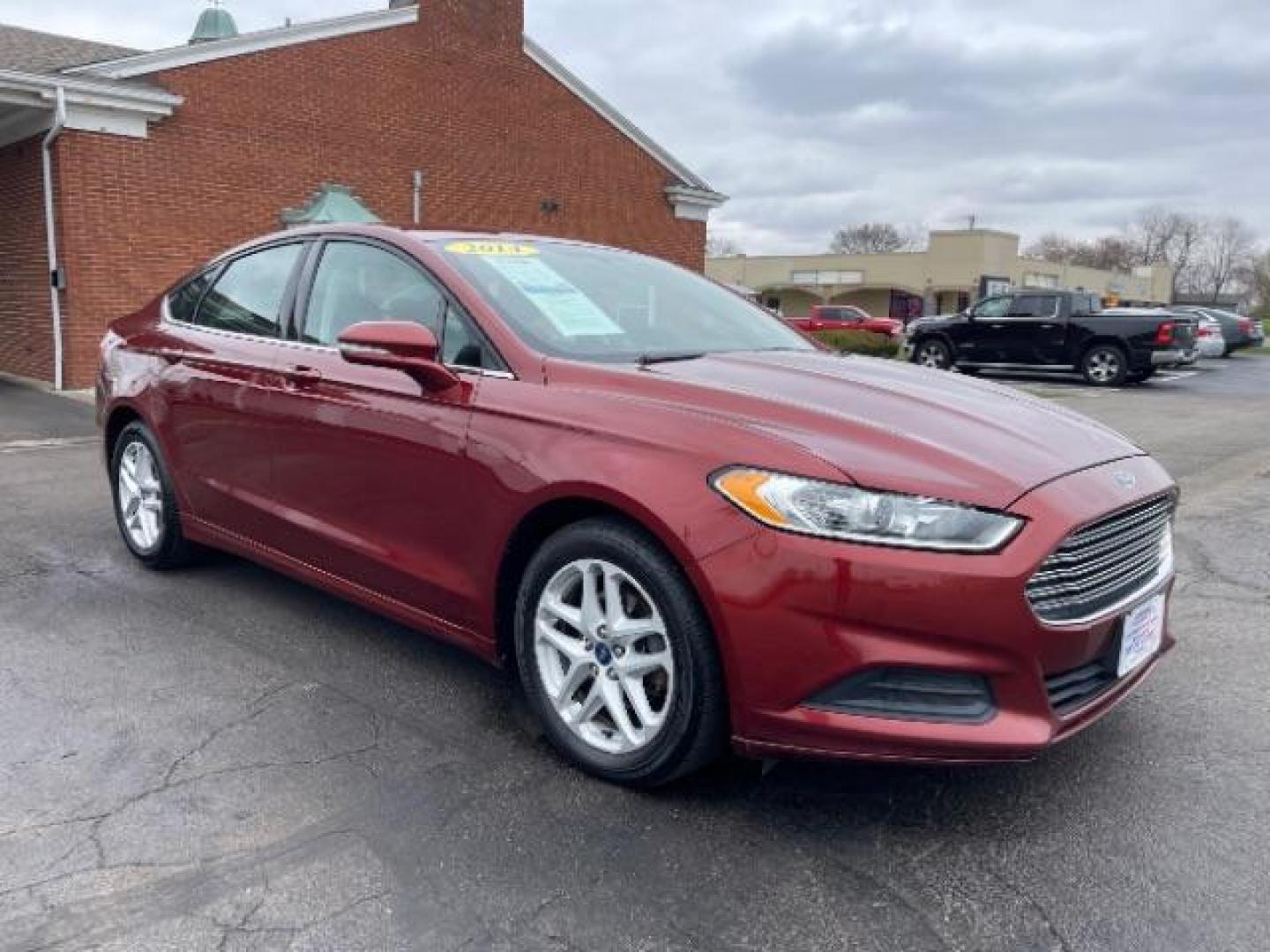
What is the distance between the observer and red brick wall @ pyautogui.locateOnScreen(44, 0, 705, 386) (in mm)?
12562

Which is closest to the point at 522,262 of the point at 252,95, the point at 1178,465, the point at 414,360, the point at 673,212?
the point at 414,360

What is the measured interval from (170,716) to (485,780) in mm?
1143

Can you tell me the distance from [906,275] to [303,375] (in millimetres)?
53854

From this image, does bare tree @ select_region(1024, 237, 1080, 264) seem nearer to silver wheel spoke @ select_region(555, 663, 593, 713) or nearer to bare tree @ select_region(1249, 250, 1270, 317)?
bare tree @ select_region(1249, 250, 1270, 317)

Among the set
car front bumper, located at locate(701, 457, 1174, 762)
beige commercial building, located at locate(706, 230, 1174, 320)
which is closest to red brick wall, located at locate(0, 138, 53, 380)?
car front bumper, located at locate(701, 457, 1174, 762)

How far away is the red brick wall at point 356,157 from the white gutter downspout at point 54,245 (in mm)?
137

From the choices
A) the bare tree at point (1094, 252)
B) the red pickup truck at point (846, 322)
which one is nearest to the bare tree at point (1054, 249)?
the bare tree at point (1094, 252)

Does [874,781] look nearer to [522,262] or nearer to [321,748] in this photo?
[321,748]

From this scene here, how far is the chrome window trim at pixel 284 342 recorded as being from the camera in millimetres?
3182

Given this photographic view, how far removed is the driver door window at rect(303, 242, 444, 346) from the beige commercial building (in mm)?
45392

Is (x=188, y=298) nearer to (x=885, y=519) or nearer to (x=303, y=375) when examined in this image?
(x=303, y=375)

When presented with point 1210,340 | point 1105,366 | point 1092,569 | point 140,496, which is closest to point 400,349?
point 1092,569

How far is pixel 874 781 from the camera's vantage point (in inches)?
118

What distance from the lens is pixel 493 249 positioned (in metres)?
3.72
